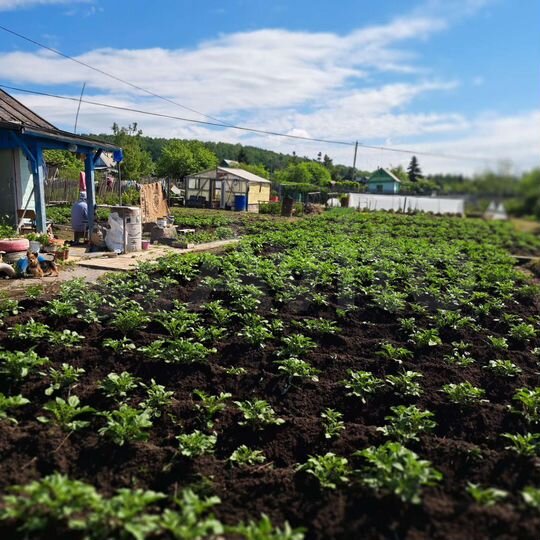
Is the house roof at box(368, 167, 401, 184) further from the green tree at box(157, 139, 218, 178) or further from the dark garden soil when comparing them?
the green tree at box(157, 139, 218, 178)

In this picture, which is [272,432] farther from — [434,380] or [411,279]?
[411,279]

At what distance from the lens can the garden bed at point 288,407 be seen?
108 inches

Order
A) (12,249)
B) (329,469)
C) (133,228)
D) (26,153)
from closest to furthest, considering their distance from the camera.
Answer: (329,469)
(12,249)
(26,153)
(133,228)

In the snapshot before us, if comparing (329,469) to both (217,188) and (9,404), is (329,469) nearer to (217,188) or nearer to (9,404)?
(9,404)

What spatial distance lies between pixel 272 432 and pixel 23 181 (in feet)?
37.6

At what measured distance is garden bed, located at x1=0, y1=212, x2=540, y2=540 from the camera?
2752 millimetres

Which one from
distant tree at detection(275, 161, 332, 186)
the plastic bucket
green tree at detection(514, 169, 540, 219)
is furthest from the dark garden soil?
distant tree at detection(275, 161, 332, 186)

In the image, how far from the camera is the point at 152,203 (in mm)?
16828

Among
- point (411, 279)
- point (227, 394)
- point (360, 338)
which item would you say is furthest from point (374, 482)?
point (411, 279)

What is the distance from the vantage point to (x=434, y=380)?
488 centimetres

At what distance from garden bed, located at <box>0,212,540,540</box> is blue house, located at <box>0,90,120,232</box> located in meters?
5.65

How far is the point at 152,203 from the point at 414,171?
15.5 meters

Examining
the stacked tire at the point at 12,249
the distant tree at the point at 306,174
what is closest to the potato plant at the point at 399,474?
the stacked tire at the point at 12,249

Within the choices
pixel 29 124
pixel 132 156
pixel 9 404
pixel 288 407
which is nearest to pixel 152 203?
pixel 29 124
